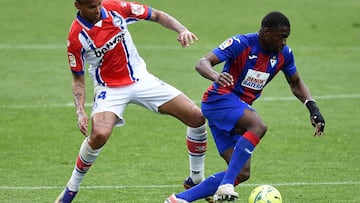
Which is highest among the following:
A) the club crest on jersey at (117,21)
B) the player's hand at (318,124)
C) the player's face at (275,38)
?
the player's face at (275,38)

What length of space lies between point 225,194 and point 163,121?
7207mm

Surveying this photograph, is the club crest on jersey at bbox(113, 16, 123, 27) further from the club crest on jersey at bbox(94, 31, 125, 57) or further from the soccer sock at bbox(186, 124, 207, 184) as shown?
the soccer sock at bbox(186, 124, 207, 184)

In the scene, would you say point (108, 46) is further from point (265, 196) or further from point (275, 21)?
point (265, 196)

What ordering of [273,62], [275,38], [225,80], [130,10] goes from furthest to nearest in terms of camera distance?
[130,10] < [273,62] < [275,38] < [225,80]

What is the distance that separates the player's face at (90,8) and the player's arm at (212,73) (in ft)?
4.78

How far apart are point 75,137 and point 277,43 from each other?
6023 millimetres

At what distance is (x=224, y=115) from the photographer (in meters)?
11.0

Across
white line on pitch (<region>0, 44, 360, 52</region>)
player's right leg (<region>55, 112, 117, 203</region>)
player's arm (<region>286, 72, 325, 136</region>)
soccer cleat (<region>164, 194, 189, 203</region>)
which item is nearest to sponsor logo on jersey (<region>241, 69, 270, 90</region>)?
player's arm (<region>286, 72, 325, 136</region>)

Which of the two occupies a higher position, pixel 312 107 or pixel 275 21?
pixel 275 21

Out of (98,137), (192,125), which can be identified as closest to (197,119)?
(192,125)

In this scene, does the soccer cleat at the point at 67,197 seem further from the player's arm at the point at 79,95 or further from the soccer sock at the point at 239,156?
the soccer sock at the point at 239,156

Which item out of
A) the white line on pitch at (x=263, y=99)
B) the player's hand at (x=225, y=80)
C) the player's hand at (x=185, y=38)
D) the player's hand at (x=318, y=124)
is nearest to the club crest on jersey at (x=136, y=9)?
the player's hand at (x=185, y=38)

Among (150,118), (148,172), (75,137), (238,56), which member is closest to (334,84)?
(150,118)

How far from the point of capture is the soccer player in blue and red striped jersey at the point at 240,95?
10.7m
